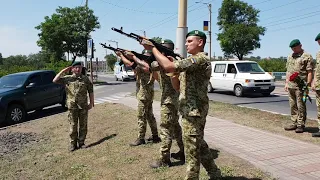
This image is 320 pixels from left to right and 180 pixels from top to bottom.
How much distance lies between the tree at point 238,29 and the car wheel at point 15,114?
35687mm

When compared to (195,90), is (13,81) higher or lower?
lower

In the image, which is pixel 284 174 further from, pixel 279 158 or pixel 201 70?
pixel 201 70

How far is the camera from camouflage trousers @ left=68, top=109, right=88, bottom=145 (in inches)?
261

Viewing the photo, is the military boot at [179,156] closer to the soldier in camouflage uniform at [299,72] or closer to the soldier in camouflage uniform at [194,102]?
the soldier in camouflage uniform at [194,102]

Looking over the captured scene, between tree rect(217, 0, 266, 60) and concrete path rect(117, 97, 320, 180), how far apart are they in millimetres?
37444

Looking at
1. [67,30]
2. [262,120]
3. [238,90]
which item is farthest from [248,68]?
[67,30]

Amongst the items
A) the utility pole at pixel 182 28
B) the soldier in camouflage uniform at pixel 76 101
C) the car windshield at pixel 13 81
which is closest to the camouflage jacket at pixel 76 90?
the soldier in camouflage uniform at pixel 76 101

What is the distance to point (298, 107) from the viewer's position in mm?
6895

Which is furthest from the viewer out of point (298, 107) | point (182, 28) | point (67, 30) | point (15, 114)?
point (67, 30)

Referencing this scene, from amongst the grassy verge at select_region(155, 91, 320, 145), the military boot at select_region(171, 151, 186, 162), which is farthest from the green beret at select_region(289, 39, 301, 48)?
the military boot at select_region(171, 151, 186, 162)

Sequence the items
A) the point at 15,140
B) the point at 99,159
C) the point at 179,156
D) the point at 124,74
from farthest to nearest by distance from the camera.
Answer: the point at 124,74
the point at 15,140
the point at 99,159
the point at 179,156

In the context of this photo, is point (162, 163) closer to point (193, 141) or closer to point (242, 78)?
point (193, 141)

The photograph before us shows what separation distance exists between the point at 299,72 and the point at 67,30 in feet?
89.9

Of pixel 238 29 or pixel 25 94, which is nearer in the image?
pixel 25 94
